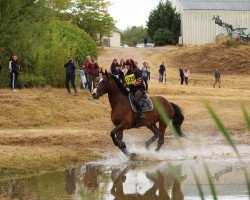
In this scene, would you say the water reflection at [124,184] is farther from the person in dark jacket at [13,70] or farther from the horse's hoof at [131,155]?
the person in dark jacket at [13,70]

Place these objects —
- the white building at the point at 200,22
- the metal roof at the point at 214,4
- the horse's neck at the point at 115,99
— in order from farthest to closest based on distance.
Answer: the metal roof at the point at 214,4 < the white building at the point at 200,22 < the horse's neck at the point at 115,99

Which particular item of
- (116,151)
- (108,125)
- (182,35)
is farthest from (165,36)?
(116,151)

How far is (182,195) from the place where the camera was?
11.9 m

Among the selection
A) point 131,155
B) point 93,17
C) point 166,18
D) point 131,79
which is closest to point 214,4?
point 166,18

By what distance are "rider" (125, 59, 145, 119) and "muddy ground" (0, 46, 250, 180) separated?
6.28ft

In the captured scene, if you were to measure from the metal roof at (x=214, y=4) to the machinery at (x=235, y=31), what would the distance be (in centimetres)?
334

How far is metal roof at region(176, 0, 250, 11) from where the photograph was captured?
69994 millimetres

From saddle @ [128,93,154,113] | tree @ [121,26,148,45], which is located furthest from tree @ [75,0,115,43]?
tree @ [121,26,148,45]

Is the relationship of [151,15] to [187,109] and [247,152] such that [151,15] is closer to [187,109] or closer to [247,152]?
[187,109]

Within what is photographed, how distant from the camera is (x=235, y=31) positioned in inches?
2557

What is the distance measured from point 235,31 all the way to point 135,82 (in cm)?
5024

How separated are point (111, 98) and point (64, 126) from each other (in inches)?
280

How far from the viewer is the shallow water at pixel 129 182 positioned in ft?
39.2

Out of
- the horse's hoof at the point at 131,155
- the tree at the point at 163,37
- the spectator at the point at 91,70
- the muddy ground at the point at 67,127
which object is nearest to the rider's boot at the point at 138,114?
the horse's hoof at the point at 131,155
